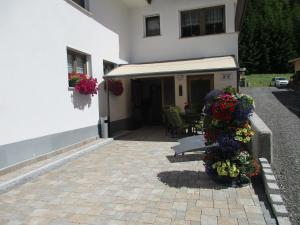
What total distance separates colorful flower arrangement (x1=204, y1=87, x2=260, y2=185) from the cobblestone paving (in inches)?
13.8

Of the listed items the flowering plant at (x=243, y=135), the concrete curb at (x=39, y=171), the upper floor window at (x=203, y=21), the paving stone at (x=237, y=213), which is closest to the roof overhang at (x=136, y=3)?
Result: the upper floor window at (x=203, y=21)

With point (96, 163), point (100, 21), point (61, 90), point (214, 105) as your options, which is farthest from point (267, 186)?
point (100, 21)

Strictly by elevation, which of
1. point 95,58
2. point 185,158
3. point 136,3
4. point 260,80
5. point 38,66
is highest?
point 136,3

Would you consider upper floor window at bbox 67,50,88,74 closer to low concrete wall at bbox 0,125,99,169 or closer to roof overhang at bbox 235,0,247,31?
low concrete wall at bbox 0,125,99,169

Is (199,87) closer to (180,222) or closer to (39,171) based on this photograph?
(39,171)

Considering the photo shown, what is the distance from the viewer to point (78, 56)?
12352mm

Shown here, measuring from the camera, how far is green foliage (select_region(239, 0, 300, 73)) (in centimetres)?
6506

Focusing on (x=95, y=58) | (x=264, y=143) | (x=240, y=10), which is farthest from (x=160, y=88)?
(x=264, y=143)

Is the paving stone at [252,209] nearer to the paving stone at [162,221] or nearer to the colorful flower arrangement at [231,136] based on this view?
the colorful flower arrangement at [231,136]

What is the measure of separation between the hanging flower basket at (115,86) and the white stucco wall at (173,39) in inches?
132

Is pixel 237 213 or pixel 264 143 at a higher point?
pixel 264 143

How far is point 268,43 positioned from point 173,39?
187 feet

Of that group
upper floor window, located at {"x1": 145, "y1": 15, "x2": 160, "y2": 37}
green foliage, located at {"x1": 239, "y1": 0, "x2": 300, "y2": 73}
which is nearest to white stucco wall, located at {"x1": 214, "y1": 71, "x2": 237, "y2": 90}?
upper floor window, located at {"x1": 145, "y1": 15, "x2": 160, "y2": 37}

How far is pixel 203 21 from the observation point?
16.9 m
